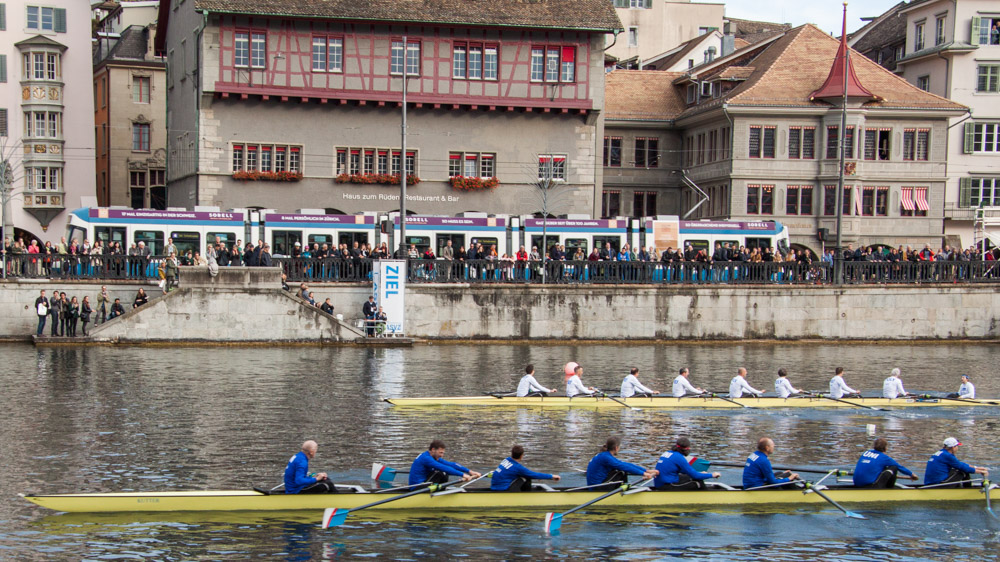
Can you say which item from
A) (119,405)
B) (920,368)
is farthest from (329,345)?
(920,368)

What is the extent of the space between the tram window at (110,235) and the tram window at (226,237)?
3027 millimetres

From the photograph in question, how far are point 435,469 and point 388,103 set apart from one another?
3502cm

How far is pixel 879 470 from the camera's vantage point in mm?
18531

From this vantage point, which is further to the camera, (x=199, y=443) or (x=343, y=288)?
(x=343, y=288)

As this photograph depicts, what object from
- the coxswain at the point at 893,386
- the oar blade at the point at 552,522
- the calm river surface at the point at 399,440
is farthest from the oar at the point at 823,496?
the coxswain at the point at 893,386

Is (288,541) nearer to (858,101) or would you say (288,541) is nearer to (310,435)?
(310,435)

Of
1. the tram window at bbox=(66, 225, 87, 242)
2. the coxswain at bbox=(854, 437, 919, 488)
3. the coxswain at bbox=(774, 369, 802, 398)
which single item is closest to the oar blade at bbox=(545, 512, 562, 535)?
the coxswain at bbox=(854, 437, 919, 488)

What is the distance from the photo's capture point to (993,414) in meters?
28.2

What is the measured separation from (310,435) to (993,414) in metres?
17.1

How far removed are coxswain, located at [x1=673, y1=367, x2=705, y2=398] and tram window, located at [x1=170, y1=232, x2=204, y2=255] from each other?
20981 millimetres

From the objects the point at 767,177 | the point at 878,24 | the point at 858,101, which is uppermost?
the point at 878,24

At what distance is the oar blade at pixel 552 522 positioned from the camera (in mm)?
16734

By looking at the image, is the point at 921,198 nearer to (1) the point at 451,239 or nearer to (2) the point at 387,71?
(1) the point at 451,239

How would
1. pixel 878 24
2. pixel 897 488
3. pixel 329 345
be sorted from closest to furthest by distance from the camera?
pixel 897 488 < pixel 329 345 < pixel 878 24
